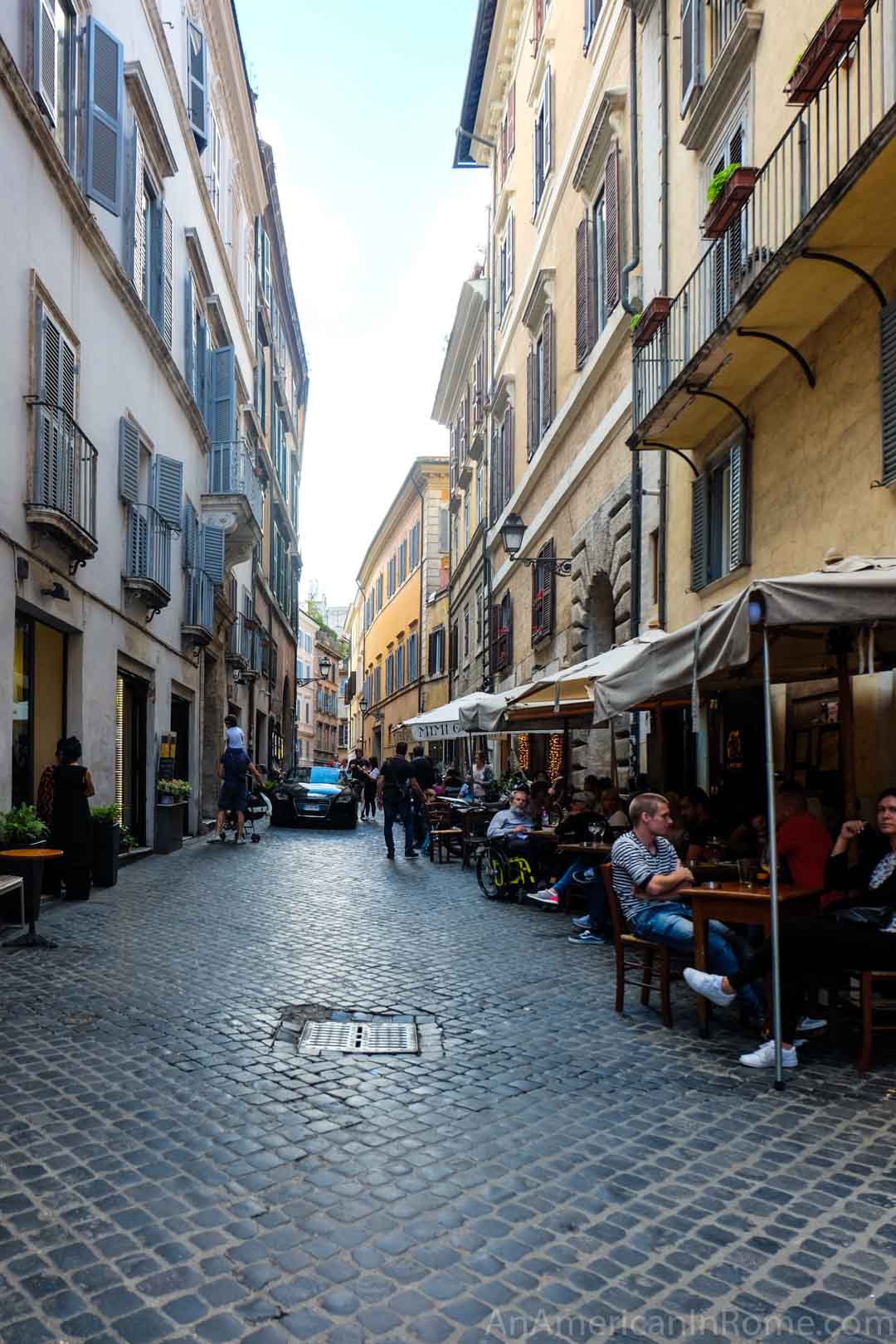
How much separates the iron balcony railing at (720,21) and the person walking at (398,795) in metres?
9.28

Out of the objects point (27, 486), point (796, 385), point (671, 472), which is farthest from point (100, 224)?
point (796, 385)

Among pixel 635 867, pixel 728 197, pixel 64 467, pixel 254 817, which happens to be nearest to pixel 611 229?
pixel 728 197

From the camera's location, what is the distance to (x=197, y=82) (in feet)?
59.2

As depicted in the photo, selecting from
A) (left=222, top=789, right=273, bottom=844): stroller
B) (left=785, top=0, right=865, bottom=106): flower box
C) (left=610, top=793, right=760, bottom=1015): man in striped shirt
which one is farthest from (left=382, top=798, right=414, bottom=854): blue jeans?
(left=785, top=0, right=865, bottom=106): flower box

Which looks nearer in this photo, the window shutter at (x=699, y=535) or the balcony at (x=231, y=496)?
the window shutter at (x=699, y=535)

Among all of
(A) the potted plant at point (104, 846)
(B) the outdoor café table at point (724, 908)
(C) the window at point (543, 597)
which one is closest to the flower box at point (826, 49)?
(B) the outdoor café table at point (724, 908)

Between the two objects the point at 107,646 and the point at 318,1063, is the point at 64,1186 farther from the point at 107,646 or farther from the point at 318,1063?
the point at 107,646

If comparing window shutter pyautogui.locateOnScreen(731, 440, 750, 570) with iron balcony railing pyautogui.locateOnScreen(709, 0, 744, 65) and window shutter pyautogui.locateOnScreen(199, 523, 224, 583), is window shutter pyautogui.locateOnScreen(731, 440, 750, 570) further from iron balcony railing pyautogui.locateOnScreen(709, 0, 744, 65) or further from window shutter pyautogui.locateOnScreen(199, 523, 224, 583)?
window shutter pyautogui.locateOnScreen(199, 523, 224, 583)

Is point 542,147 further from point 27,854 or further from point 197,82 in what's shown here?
point 27,854

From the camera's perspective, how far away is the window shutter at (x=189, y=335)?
59.2 ft

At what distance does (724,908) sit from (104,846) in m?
7.47

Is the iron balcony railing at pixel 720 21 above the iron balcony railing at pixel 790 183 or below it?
above

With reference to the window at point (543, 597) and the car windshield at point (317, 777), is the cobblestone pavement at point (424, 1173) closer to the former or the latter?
the window at point (543, 597)

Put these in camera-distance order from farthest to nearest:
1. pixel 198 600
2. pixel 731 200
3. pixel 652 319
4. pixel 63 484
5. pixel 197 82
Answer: pixel 198 600 < pixel 197 82 < pixel 652 319 < pixel 63 484 < pixel 731 200
